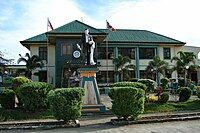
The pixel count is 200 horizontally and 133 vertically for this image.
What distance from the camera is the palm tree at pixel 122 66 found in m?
37.2

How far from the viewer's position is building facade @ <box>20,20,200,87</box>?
34.5 metres

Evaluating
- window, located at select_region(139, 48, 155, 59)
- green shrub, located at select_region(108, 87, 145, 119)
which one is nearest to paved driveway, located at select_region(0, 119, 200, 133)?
green shrub, located at select_region(108, 87, 145, 119)

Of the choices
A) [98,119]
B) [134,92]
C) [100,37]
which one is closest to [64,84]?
[100,37]

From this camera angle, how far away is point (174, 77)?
41094 mm

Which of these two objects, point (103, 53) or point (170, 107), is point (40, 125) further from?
point (103, 53)

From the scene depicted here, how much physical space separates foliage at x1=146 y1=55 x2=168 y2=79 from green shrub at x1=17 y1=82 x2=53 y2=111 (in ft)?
72.6

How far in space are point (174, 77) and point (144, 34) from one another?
6.72m

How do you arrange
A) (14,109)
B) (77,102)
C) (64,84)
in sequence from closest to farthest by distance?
(77,102) → (14,109) → (64,84)

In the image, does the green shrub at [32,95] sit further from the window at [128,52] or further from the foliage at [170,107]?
the window at [128,52]

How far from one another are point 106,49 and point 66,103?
26.5m

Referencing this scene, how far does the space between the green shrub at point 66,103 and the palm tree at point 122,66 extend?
927 inches

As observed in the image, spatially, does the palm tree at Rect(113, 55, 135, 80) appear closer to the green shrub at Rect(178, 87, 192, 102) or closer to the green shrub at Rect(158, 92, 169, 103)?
the green shrub at Rect(178, 87, 192, 102)

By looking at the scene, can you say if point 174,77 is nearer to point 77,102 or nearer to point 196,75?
point 196,75

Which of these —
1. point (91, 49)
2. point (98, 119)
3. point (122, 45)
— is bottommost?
point (98, 119)
